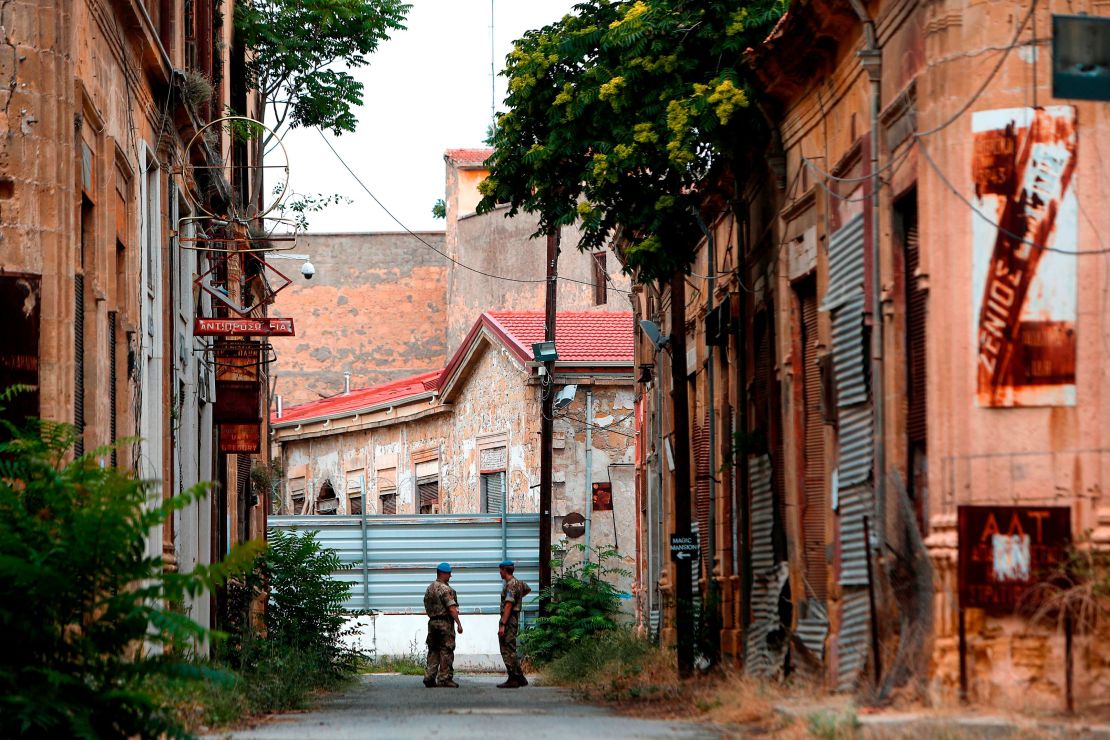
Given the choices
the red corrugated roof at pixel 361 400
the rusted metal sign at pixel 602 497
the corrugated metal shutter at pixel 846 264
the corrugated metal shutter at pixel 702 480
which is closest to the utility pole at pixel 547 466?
the rusted metal sign at pixel 602 497

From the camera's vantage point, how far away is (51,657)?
32.0ft

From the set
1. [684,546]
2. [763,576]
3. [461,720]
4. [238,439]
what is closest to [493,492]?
[238,439]

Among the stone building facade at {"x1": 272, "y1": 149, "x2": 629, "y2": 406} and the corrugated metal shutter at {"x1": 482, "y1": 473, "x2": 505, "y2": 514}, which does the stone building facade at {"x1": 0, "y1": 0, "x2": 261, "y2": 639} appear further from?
the stone building facade at {"x1": 272, "y1": 149, "x2": 629, "y2": 406}

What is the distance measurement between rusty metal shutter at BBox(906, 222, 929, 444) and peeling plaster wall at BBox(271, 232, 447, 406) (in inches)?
1497

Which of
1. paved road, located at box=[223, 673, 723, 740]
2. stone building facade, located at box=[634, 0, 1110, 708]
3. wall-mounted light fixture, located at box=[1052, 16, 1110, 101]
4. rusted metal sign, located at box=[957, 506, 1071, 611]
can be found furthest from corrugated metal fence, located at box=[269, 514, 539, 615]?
wall-mounted light fixture, located at box=[1052, 16, 1110, 101]

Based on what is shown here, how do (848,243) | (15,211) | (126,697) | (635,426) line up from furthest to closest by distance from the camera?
(635,426) → (848,243) → (15,211) → (126,697)

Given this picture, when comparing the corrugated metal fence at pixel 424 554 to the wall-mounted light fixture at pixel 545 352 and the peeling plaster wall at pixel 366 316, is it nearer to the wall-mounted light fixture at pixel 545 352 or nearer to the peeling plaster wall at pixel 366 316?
the wall-mounted light fixture at pixel 545 352

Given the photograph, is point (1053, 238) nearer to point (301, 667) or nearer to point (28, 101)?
point (28, 101)

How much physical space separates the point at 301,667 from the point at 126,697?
35.6 feet

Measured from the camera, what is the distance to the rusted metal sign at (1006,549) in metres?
12.0

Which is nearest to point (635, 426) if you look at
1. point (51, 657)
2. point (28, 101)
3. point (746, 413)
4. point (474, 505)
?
point (474, 505)

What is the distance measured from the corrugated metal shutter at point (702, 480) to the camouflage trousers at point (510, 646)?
2.73m

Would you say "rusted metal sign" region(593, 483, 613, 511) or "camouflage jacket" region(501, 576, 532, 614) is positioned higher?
"rusted metal sign" region(593, 483, 613, 511)

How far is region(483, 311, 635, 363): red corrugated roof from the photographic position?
33625 mm
